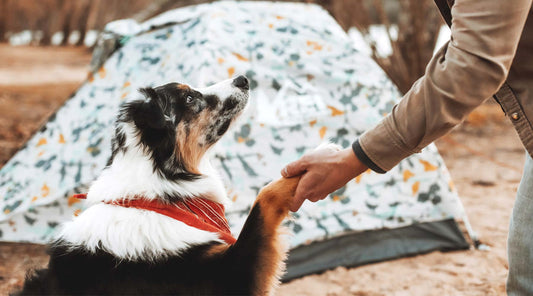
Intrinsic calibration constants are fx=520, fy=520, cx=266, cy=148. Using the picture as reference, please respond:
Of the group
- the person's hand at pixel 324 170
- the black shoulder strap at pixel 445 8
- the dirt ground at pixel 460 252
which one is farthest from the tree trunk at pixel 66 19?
the black shoulder strap at pixel 445 8

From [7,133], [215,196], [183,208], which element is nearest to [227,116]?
[215,196]

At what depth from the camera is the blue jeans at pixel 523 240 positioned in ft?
6.23

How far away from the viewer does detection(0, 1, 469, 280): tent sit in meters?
3.65

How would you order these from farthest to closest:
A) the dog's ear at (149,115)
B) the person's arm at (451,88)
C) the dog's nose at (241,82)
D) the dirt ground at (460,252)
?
the dirt ground at (460,252) → the dog's nose at (241,82) → the dog's ear at (149,115) → the person's arm at (451,88)

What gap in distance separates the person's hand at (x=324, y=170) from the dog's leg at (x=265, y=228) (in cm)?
6

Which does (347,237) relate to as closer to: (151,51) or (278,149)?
(278,149)

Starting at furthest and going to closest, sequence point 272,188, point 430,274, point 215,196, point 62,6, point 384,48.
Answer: point 62,6, point 384,48, point 430,274, point 215,196, point 272,188

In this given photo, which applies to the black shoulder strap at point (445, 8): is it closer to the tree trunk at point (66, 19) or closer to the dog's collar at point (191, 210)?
the dog's collar at point (191, 210)

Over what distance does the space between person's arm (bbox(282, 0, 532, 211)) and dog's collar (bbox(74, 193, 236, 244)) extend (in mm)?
642

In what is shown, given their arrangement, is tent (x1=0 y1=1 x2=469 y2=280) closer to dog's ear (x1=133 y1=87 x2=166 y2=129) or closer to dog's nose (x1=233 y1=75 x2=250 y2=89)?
dog's nose (x1=233 y1=75 x2=250 y2=89)

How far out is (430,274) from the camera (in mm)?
3654

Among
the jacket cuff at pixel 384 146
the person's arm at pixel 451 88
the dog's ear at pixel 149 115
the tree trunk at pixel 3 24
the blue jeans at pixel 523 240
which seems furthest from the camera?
the tree trunk at pixel 3 24

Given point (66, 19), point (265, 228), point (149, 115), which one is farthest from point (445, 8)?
point (66, 19)

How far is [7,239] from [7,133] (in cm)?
398
